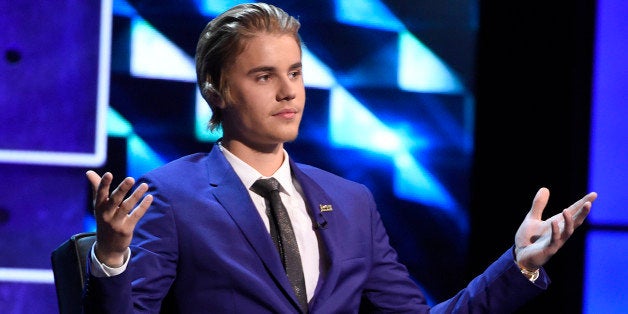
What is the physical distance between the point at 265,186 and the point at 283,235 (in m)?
0.14

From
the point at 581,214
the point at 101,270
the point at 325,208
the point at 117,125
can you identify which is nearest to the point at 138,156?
the point at 117,125

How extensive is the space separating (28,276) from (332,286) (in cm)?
122

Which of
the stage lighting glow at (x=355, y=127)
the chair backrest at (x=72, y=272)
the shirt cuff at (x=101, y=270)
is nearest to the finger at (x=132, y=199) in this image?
the shirt cuff at (x=101, y=270)

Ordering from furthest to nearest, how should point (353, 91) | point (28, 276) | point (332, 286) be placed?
point (353, 91), point (28, 276), point (332, 286)

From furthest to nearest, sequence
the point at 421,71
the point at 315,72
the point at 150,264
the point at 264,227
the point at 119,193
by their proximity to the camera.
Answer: the point at 421,71, the point at 315,72, the point at 264,227, the point at 150,264, the point at 119,193

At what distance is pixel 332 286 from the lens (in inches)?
80.8

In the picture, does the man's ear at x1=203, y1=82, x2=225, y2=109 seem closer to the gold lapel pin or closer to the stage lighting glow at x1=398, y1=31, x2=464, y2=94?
the gold lapel pin

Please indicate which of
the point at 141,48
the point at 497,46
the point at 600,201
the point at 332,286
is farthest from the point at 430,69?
the point at 332,286

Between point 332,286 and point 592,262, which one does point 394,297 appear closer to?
point 332,286

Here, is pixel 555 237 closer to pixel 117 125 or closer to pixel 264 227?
pixel 264 227

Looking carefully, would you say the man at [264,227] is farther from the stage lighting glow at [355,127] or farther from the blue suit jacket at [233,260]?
the stage lighting glow at [355,127]

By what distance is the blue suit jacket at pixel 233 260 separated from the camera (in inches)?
77.4

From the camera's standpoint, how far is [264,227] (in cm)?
204

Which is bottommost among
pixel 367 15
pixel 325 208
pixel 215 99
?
pixel 325 208
